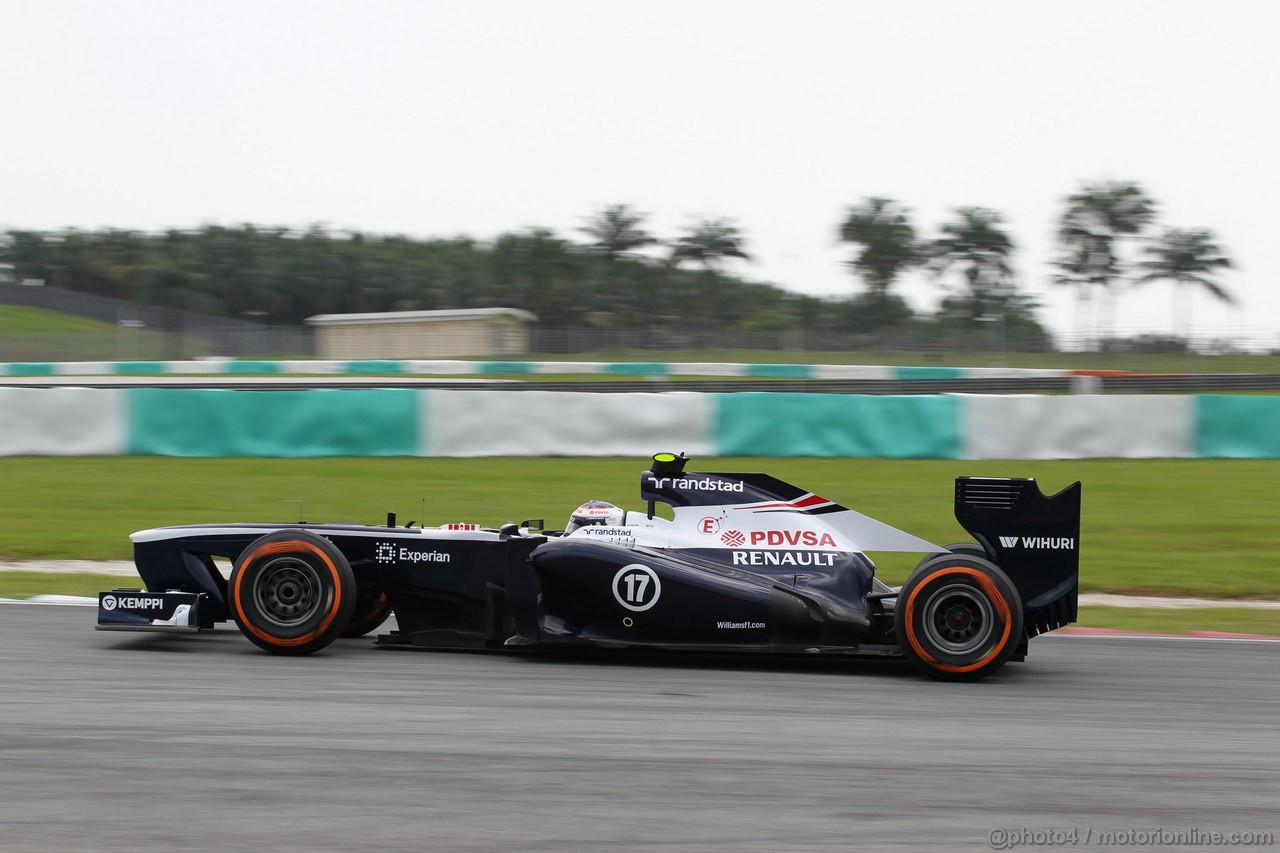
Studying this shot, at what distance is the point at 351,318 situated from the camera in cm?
4838

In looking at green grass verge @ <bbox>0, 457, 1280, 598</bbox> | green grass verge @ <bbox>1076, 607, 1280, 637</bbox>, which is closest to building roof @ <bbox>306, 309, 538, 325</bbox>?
green grass verge @ <bbox>0, 457, 1280, 598</bbox>

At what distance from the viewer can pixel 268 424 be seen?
50.8 ft

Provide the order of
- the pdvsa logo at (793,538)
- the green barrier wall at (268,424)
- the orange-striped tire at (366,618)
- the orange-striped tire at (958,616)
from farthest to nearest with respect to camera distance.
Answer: the green barrier wall at (268,424), the orange-striped tire at (366,618), the pdvsa logo at (793,538), the orange-striped tire at (958,616)

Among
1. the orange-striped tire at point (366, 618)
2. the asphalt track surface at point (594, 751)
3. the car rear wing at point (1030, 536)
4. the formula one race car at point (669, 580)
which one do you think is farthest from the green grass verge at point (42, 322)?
the car rear wing at point (1030, 536)

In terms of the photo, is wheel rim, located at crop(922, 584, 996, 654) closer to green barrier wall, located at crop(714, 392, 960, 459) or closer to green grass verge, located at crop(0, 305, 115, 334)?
green barrier wall, located at crop(714, 392, 960, 459)

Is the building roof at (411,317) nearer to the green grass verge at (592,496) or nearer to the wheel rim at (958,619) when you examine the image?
the green grass verge at (592,496)

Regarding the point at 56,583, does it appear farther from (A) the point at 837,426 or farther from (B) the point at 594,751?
(A) the point at 837,426

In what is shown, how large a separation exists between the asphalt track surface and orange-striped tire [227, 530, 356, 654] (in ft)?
0.50

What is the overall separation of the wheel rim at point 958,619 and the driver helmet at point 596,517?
1.67m

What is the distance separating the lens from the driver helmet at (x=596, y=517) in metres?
6.47

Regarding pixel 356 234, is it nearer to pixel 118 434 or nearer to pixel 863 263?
pixel 863 263

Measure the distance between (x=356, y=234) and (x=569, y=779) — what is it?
75654 millimetres

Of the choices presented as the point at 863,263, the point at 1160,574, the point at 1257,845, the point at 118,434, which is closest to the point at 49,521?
the point at 118,434

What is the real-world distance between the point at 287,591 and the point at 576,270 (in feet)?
174
